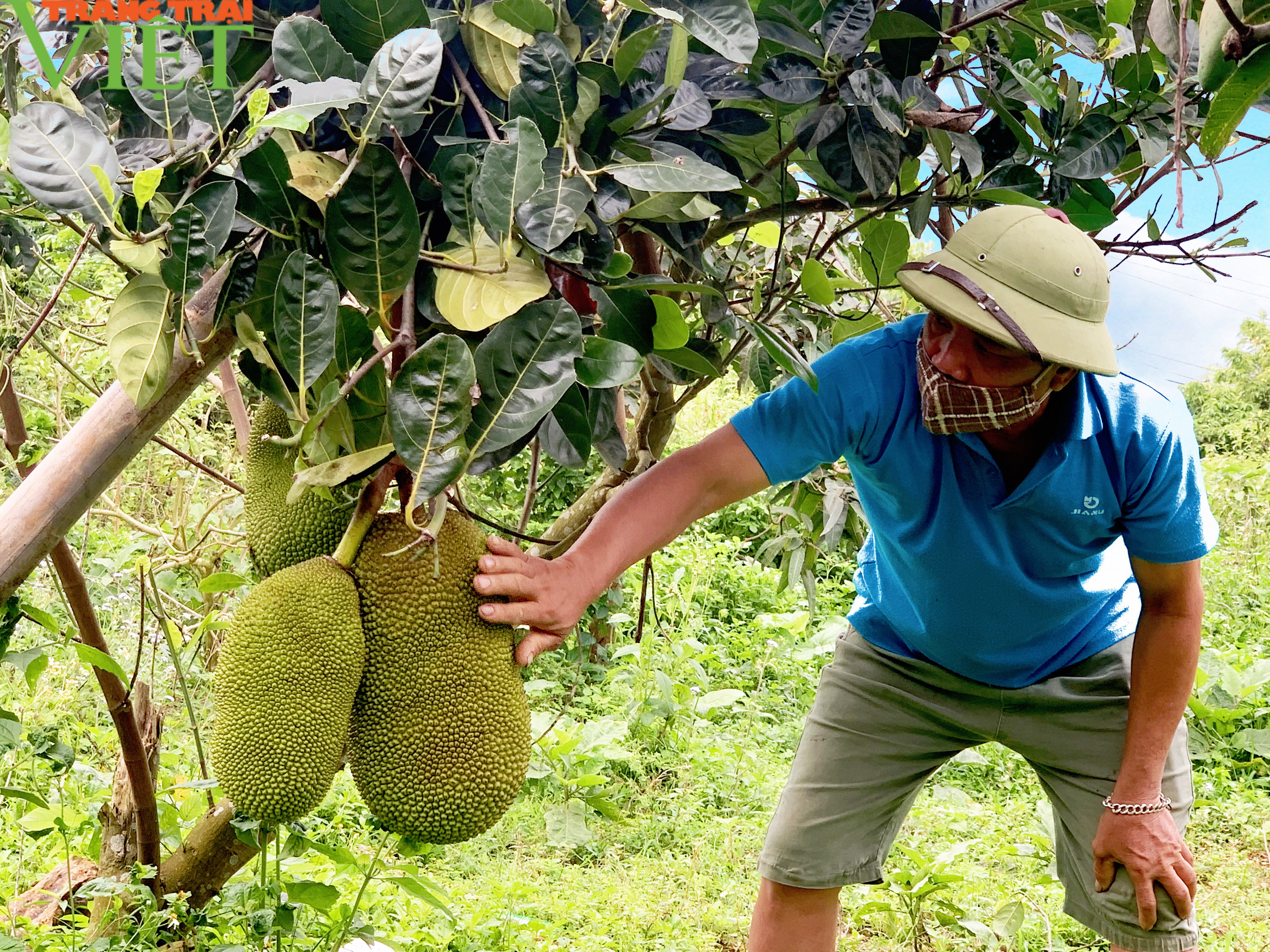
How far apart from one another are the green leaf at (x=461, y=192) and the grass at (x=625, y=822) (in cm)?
81

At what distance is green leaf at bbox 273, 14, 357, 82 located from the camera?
0.74 metres

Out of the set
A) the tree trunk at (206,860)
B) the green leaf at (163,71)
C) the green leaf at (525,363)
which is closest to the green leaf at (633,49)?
the green leaf at (525,363)

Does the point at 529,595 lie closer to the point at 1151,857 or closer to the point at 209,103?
Result: the point at 209,103

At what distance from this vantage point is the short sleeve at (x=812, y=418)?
4.63 feet

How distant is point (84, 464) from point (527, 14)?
17.8 inches

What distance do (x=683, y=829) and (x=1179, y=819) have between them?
4.90 ft

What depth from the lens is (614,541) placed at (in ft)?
4.05

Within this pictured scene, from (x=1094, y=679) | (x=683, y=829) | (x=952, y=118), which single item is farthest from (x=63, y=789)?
(x=952, y=118)

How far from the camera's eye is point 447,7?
855mm

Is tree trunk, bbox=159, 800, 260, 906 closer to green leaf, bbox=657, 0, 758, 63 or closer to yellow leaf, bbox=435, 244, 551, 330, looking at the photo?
yellow leaf, bbox=435, 244, 551, 330

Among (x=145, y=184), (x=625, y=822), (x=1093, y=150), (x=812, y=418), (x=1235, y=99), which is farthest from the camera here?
(x=625, y=822)

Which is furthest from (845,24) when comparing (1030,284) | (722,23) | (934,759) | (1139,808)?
(934,759)

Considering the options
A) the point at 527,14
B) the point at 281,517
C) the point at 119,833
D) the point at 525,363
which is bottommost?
the point at 119,833

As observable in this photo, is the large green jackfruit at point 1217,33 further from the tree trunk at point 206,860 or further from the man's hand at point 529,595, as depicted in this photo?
the tree trunk at point 206,860
